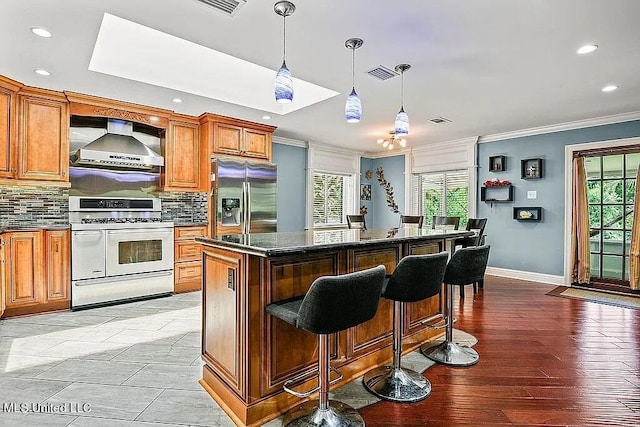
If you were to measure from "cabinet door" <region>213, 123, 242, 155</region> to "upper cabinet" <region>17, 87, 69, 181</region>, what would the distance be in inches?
66.8

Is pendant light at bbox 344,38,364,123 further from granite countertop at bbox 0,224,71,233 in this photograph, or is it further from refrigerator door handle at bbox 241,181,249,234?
granite countertop at bbox 0,224,71,233

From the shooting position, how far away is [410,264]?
6.81ft

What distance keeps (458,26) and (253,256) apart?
2153 mm

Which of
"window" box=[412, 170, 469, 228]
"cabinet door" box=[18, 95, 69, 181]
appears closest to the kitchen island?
"cabinet door" box=[18, 95, 69, 181]

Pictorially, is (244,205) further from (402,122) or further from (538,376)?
(538,376)

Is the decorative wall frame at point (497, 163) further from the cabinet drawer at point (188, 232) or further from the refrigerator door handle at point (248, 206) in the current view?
the cabinet drawer at point (188, 232)

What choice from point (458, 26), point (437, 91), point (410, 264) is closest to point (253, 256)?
point (410, 264)

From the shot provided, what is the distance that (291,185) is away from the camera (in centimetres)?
650

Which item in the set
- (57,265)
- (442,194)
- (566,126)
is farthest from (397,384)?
(442,194)

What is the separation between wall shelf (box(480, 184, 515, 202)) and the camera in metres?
5.90

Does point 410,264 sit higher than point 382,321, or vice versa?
point 410,264

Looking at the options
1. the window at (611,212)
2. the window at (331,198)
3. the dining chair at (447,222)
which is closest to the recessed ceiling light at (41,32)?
the dining chair at (447,222)

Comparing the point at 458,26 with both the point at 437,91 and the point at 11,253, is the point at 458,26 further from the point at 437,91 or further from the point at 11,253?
the point at 11,253

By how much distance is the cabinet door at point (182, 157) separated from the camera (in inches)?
188
